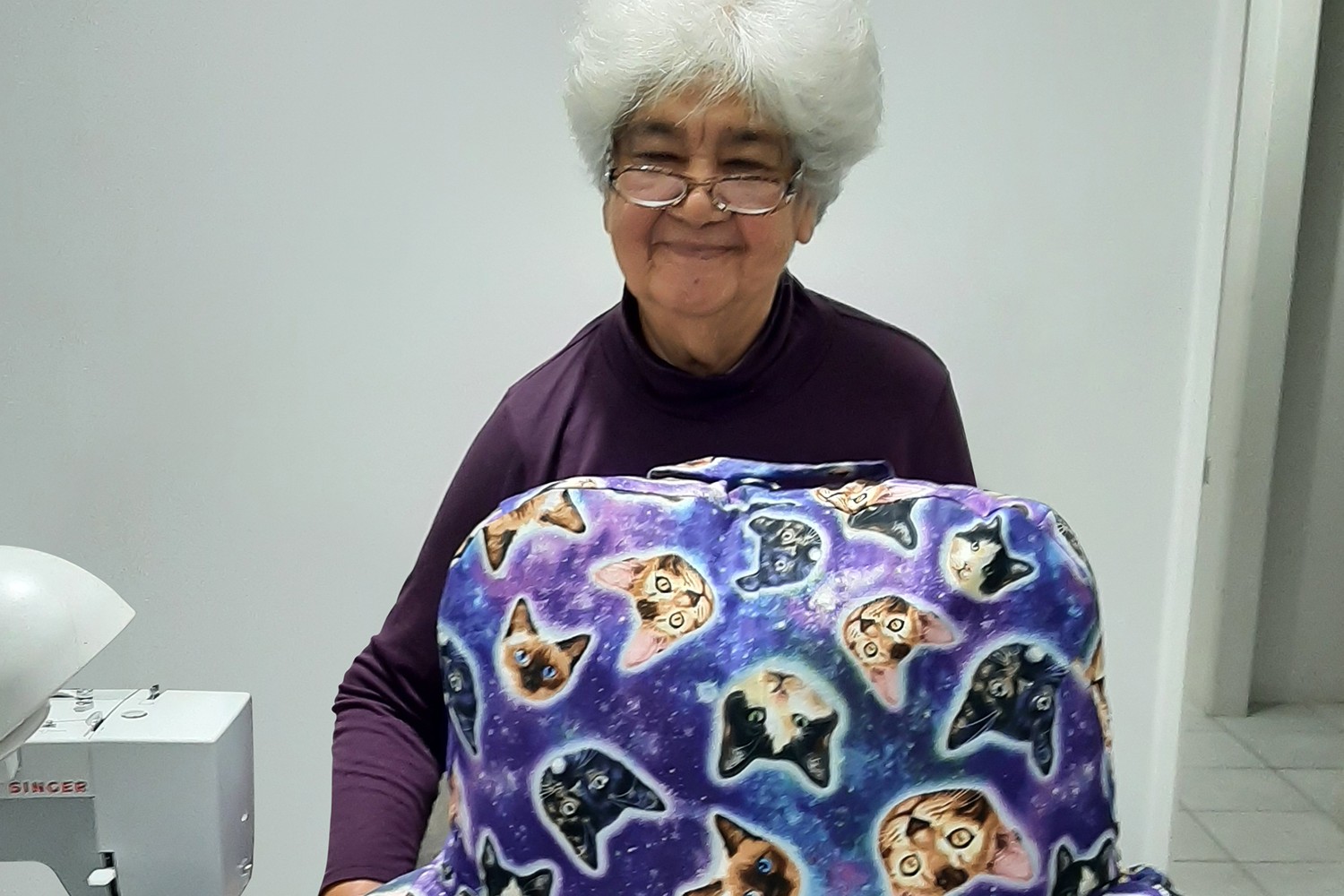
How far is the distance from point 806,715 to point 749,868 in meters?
0.10

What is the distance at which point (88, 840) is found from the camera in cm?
75

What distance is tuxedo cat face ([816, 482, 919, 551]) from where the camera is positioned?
0.68 metres

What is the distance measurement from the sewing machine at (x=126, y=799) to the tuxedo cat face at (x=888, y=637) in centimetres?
44

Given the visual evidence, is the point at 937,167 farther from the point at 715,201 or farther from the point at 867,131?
the point at 715,201

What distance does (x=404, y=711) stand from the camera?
890 millimetres

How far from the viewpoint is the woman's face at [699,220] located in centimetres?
80

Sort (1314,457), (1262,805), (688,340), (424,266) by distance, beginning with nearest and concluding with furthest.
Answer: (688,340) < (424,266) < (1262,805) < (1314,457)

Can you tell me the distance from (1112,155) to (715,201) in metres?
0.55

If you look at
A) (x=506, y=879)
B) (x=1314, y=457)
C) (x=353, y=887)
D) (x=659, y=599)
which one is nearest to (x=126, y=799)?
(x=353, y=887)

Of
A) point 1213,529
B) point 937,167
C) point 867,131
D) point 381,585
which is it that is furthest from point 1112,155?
point 1213,529

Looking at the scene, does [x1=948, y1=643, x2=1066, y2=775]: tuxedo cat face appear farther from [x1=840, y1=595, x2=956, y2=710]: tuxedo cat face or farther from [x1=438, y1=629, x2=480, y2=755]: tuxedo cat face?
[x1=438, y1=629, x2=480, y2=755]: tuxedo cat face

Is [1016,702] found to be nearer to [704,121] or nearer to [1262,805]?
[704,121]

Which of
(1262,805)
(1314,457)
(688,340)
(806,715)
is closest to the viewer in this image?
(806,715)

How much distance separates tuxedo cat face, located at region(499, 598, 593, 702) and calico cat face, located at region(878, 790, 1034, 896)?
0.69ft
